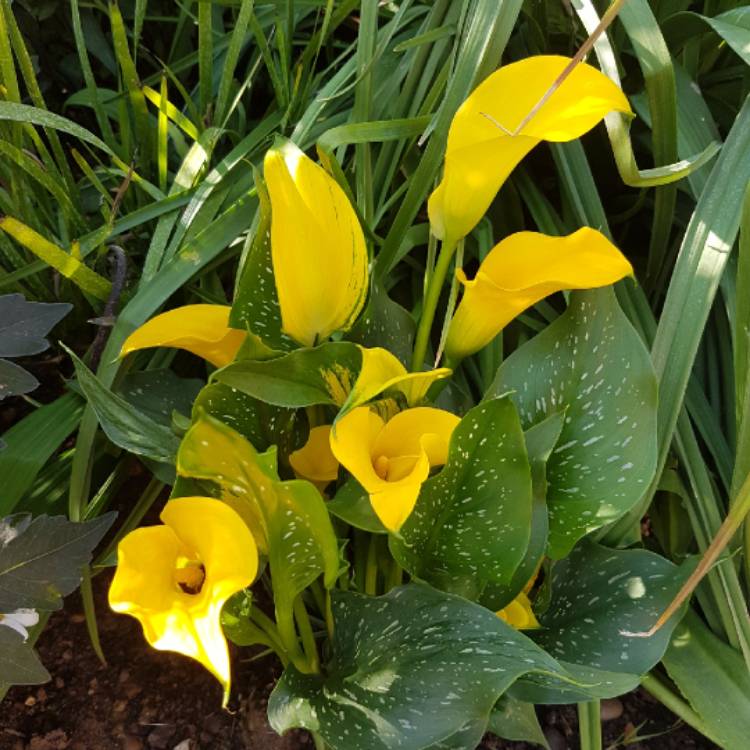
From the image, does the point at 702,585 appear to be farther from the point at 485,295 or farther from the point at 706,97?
the point at 706,97

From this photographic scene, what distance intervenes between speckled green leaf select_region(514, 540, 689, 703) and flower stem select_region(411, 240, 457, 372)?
0.21 metres

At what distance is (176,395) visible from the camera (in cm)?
66

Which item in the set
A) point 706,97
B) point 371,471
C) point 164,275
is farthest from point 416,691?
point 706,97

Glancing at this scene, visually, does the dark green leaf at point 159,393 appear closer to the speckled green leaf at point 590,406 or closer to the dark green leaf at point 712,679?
the speckled green leaf at point 590,406

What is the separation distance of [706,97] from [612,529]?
51 centimetres

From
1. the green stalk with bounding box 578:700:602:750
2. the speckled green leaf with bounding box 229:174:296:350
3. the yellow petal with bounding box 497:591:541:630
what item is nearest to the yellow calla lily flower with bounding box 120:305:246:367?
the speckled green leaf with bounding box 229:174:296:350

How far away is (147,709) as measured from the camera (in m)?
0.73

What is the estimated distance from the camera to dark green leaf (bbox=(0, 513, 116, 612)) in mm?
526

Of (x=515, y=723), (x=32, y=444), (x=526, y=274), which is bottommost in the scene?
(x=515, y=723)

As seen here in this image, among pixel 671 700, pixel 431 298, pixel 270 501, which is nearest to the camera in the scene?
pixel 270 501

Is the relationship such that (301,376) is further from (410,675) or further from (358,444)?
(410,675)

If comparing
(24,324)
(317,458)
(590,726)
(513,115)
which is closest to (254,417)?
(317,458)

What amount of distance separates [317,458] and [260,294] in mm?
134

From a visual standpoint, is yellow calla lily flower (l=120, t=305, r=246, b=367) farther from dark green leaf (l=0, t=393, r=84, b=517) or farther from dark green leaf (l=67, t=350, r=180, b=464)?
dark green leaf (l=0, t=393, r=84, b=517)
